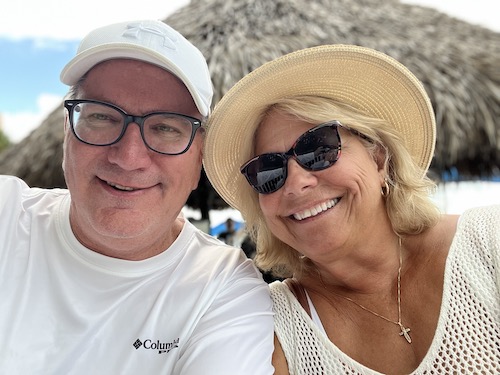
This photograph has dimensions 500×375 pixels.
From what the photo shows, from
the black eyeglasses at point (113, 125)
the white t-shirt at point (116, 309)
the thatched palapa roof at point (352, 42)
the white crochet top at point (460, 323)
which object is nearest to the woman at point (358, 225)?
the white crochet top at point (460, 323)

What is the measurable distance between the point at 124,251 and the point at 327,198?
2.50 feet

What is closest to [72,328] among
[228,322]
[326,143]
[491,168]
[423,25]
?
[228,322]

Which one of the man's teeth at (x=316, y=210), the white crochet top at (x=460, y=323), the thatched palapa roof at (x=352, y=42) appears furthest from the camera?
the thatched palapa roof at (x=352, y=42)

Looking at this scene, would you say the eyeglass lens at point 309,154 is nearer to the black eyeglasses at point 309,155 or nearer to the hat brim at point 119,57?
the black eyeglasses at point 309,155

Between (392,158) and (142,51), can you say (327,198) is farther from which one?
(142,51)

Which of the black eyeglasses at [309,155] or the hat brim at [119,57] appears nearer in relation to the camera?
the hat brim at [119,57]

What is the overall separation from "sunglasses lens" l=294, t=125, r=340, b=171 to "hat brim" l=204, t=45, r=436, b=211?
0.90 feet

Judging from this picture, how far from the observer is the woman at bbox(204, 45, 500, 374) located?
1613 millimetres

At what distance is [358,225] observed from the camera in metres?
1.77

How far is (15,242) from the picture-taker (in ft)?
5.58

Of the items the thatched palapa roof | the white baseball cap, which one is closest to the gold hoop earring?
the white baseball cap

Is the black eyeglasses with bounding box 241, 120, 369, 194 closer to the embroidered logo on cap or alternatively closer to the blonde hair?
the blonde hair

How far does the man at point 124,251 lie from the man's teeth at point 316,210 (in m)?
0.31

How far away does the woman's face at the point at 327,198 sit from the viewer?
1723mm
